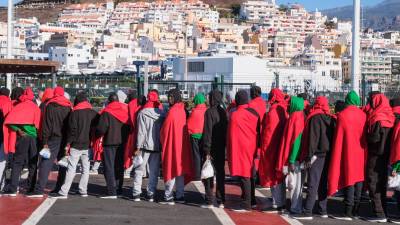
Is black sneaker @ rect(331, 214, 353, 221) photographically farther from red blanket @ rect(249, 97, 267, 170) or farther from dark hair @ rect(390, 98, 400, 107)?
dark hair @ rect(390, 98, 400, 107)

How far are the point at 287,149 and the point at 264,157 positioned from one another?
510 mm

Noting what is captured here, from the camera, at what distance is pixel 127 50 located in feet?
588

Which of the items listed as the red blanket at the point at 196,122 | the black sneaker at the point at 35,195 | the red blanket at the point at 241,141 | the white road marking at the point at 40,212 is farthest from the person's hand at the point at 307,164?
the black sneaker at the point at 35,195

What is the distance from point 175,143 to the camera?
37.3ft

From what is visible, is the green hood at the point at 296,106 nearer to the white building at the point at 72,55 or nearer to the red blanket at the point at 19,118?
the red blanket at the point at 19,118

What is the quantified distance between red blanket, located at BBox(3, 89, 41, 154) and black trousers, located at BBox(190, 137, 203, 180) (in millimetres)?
2434

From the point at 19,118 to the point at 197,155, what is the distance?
9.06 feet

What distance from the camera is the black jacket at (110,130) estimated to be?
38.4 feet

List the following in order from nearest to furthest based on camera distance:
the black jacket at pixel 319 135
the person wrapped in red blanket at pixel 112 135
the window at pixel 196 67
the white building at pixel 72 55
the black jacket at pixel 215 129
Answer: the black jacket at pixel 319 135 → the black jacket at pixel 215 129 → the person wrapped in red blanket at pixel 112 135 → the window at pixel 196 67 → the white building at pixel 72 55

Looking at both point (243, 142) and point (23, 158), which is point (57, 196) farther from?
point (243, 142)

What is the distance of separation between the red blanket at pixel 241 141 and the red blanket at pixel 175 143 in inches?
35.4

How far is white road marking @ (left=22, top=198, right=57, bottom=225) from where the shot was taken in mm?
9797

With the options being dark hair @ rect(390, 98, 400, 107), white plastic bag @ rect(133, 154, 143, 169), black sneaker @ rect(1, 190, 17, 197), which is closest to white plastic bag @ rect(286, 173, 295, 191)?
dark hair @ rect(390, 98, 400, 107)

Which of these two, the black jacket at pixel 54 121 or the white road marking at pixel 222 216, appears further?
the black jacket at pixel 54 121
